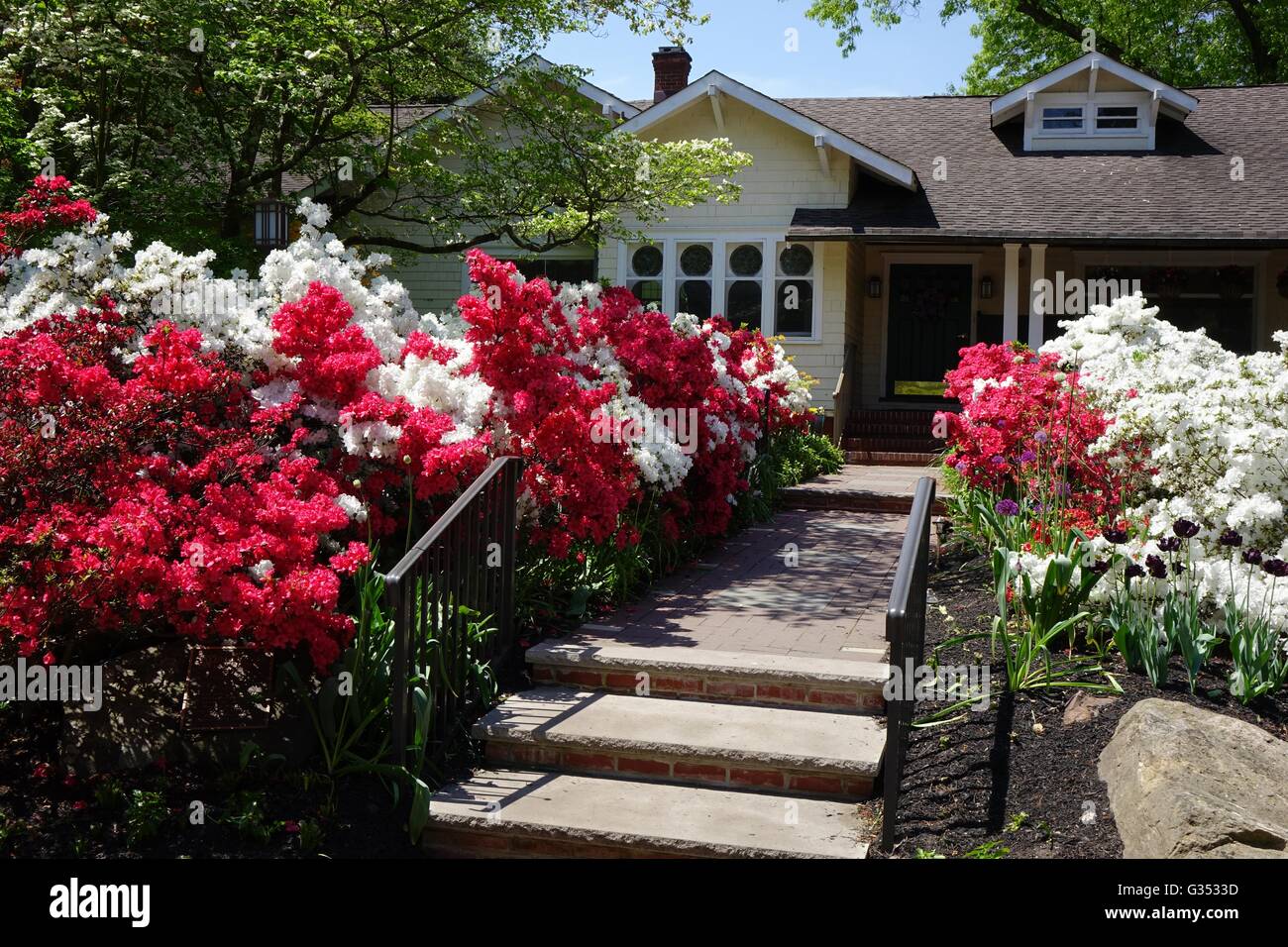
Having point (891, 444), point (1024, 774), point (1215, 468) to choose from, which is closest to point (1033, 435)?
point (1215, 468)

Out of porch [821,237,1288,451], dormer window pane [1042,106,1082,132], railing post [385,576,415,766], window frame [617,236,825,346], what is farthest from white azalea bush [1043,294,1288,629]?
dormer window pane [1042,106,1082,132]

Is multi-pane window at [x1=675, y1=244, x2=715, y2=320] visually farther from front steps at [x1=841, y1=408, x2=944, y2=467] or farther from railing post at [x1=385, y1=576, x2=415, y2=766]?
railing post at [x1=385, y1=576, x2=415, y2=766]

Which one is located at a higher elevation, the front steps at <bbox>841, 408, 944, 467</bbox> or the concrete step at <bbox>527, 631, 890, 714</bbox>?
the front steps at <bbox>841, 408, 944, 467</bbox>

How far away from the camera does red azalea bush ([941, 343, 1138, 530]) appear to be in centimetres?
614

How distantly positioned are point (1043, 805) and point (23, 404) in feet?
13.9

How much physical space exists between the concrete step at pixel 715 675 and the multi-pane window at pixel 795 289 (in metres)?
10.8

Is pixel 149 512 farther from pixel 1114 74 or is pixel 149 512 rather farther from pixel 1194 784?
pixel 1114 74

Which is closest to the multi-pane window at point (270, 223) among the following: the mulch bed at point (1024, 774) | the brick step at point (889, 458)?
the mulch bed at point (1024, 774)

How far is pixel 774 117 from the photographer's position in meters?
15.5

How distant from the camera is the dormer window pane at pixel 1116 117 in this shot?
16.9m

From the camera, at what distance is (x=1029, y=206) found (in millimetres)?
15320

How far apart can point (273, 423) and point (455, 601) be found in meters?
1.31

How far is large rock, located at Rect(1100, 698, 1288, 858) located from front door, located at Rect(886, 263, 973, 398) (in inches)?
510
